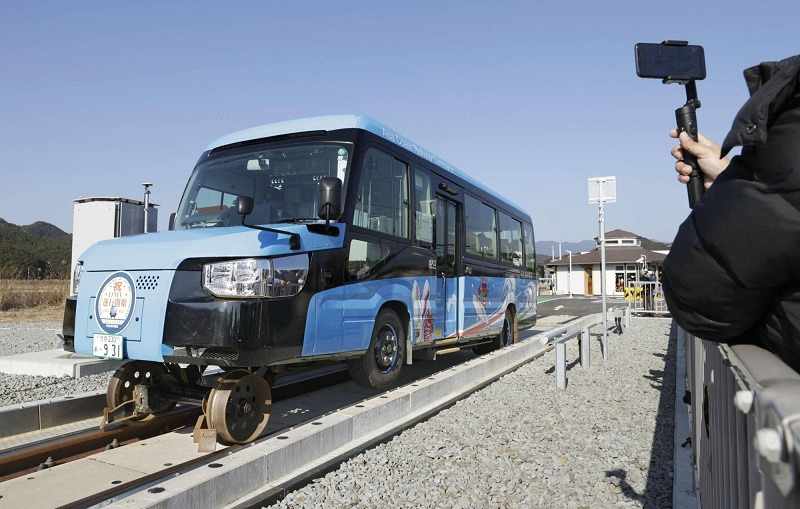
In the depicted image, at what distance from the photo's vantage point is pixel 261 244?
4.30m

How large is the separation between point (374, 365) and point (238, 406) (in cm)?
187

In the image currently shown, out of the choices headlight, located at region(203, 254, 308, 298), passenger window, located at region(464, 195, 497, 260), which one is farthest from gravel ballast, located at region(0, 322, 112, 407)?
passenger window, located at region(464, 195, 497, 260)

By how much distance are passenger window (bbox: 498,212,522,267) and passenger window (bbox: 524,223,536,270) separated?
2.02ft

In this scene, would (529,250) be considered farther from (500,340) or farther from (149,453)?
(149,453)

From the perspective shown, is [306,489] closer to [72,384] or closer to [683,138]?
[683,138]

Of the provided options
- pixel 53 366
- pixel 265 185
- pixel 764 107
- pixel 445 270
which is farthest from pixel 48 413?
pixel 764 107

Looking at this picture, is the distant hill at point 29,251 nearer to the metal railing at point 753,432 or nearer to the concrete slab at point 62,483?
the concrete slab at point 62,483

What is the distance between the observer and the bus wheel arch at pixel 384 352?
5812mm

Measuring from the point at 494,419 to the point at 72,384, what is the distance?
18.6ft

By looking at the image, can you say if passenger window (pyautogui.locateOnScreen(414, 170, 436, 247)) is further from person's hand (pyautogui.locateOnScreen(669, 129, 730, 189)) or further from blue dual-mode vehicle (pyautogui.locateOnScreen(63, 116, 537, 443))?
person's hand (pyautogui.locateOnScreen(669, 129, 730, 189))

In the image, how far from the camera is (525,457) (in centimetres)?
440

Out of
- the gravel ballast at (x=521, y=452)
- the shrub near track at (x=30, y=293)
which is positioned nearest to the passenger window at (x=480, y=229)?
the gravel ballast at (x=521, y=452)

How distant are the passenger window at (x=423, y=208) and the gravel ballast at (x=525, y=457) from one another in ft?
7.24

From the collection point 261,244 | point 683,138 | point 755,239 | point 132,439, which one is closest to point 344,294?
point 261,244
